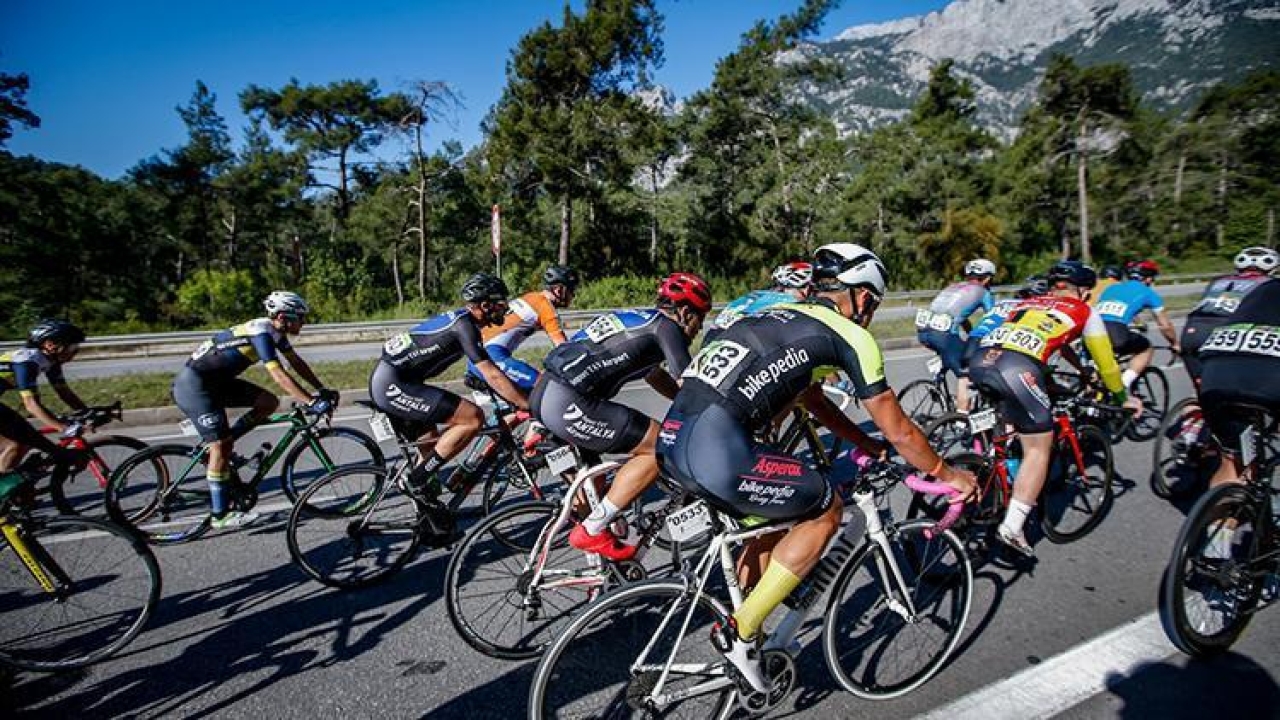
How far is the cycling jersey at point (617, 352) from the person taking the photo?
345 cm

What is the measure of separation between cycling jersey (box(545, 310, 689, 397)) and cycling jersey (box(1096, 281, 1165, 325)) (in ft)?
18.8

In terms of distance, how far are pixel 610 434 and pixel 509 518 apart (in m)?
0.75

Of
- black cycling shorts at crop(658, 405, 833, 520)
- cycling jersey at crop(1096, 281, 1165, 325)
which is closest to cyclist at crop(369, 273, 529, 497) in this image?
black cycling shorts at crop(658, 405, 833, 520)

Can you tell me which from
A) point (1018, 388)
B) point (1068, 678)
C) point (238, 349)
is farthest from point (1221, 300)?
point (238, 349)

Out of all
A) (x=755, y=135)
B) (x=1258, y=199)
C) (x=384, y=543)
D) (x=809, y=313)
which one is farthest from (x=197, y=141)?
(x=1258, y=199)

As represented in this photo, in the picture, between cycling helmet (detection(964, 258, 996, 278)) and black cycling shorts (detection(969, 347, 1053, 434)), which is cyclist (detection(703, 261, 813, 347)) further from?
cycling helmet (detection(964, 258, 996, 278))

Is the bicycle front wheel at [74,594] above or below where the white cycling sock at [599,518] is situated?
below

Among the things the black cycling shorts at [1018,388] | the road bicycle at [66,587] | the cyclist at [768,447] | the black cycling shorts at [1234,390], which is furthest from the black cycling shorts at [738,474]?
the road bicycle at [66,587]

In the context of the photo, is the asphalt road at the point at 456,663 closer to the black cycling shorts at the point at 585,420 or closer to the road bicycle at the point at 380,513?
the road bicycle at the point at 380,513

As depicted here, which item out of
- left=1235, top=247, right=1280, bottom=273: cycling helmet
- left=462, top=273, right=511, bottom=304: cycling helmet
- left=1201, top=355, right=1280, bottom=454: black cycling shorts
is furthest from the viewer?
left=1235, top=247, right=1280, bottom=273: cycling helmet

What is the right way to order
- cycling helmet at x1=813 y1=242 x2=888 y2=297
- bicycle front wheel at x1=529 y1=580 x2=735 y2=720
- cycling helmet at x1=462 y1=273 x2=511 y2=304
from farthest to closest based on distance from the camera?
cycling helmet at x1=462 y1=273 x2=511 y2=304 < cycling helmet at x1=813 y1=242 x2=888 y2=297 < bicycle front wheel at x1=529 y1=580 x2=735 y2=720

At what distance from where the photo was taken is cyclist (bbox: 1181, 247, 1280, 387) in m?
4.32

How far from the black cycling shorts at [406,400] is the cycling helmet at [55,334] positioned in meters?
2.53

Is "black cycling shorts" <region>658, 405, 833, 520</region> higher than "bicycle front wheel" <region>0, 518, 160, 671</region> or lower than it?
higher
